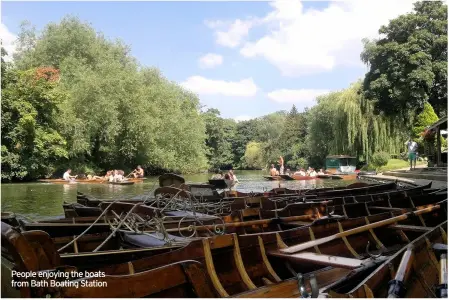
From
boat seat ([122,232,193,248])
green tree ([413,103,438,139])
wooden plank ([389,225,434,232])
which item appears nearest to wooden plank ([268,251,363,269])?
boat seat ([122,232,193,248])

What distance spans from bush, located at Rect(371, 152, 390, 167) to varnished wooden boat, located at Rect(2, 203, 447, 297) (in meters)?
23.7

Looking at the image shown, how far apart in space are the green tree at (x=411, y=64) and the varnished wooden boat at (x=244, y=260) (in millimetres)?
21569

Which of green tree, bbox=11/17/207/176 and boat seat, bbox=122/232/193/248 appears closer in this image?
boat seat, bbox=122/232/193/248

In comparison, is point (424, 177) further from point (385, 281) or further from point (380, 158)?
point (385, 281)

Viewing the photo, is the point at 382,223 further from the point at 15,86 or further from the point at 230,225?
the point at 15,86

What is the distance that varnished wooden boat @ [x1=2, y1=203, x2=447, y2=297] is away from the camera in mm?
3246

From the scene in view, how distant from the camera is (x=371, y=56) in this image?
1108 inches

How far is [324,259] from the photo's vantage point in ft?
14.3

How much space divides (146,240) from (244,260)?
3.88 feet

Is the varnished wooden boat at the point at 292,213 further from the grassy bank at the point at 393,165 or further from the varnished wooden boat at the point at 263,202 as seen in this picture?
the grassy bank at the point at 393,165

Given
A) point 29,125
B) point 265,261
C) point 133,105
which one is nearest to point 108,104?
point 133,105

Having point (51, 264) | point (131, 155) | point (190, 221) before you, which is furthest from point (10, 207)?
point (131, 155)

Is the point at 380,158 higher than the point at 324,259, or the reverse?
the point at 380,158

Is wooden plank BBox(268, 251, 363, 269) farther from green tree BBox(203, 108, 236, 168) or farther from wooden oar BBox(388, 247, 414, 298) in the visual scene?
green tree BBox(203, 108, 236, 168)
